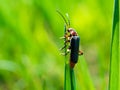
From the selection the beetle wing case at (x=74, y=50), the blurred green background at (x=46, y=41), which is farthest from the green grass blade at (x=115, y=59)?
the blurred green background at (x=46, y=41)

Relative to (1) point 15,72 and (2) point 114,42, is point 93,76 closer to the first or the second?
(1) point 15,72

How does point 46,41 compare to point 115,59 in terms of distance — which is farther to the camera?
point 46,41

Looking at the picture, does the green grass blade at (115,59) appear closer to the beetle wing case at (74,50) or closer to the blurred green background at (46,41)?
the beetle wing case at (74,50)

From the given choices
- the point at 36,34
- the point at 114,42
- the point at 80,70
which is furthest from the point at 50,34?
the point at 114,42

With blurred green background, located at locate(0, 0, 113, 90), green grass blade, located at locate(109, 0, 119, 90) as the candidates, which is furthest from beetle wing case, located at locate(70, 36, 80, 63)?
blurred green background, located at locate(0, 0, 113, 90)

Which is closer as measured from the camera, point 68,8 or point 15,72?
point 15,72

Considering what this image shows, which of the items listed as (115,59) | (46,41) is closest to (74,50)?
(115,59)

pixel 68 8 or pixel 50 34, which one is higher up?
pixel 68 8

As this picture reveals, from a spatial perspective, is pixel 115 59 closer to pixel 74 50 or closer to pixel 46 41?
pixel 74 50
